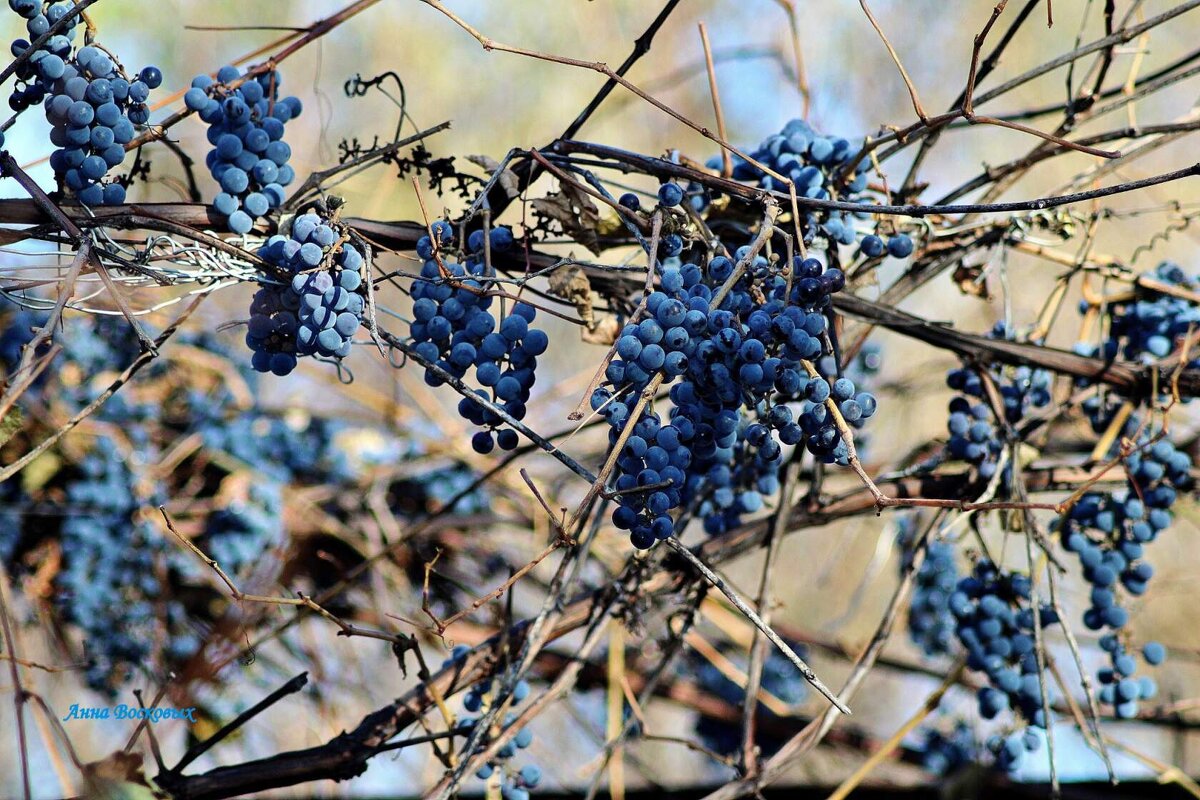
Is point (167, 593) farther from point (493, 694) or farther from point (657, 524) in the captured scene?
point (657, 524)

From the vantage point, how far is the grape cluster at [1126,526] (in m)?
1.41

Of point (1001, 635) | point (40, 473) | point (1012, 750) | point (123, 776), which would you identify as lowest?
point (123, 776)

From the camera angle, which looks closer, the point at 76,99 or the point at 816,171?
the point at 76,99


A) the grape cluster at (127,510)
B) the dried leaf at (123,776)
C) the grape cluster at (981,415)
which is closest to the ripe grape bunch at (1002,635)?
the grape cluster at (981,415)

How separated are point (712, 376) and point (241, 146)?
0.59 metres

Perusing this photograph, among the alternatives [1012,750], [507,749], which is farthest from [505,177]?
[1012,750]

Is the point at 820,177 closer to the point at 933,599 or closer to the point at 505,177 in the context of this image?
the point at 505,177

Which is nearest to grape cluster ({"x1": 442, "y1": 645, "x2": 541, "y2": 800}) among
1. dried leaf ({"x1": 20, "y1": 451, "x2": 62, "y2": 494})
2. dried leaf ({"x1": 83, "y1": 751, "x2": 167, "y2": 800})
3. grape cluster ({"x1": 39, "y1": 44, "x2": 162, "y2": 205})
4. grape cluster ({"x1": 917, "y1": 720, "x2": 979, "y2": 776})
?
dried leaf ({"x1": 83, "y1": 751, "x2": 167, "y2": 800})

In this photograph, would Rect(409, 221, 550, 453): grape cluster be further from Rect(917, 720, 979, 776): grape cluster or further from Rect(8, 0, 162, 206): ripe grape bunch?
Rect(917, 720, 979, 776): grape cluster

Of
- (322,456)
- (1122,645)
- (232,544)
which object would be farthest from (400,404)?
(1122,645)

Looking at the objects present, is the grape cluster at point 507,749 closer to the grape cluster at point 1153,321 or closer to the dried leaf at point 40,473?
the grape cluster at point 1153,321

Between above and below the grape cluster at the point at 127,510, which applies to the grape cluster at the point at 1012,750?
below

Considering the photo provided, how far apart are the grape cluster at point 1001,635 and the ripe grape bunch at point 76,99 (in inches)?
48.6

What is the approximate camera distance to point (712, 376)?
2.92 feet
